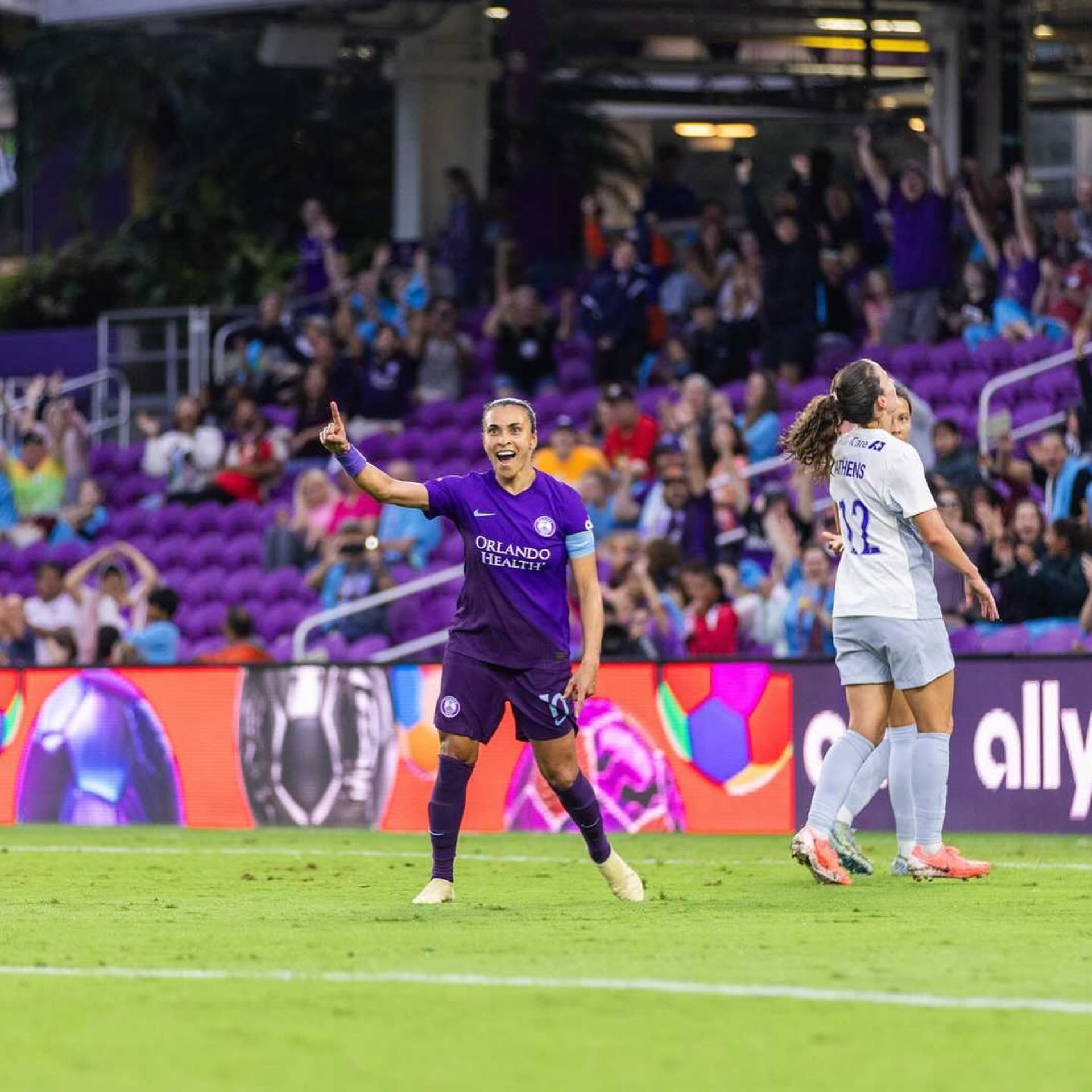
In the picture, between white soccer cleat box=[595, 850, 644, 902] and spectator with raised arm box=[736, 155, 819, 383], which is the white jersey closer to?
→ white soccer cleat box=[595, 850, 644, 902]

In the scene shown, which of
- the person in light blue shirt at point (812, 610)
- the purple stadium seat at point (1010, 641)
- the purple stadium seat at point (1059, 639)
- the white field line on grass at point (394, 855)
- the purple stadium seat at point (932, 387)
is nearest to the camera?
the white field line on grass at point (394, 855)

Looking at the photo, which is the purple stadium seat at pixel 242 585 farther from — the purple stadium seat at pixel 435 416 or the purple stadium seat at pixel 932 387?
the purple stadium seat at pixel 932 387

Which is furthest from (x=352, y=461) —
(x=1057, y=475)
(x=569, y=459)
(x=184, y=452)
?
(x=184, y=452)

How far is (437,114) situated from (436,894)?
1941cm

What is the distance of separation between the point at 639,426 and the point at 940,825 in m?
10.5

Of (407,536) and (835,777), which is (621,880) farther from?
(407,536)

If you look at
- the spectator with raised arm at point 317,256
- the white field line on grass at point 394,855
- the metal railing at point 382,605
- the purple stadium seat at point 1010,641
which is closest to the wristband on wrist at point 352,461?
the white field line on grass at point 394,855

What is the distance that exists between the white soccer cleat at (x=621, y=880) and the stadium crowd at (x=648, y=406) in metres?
6.04

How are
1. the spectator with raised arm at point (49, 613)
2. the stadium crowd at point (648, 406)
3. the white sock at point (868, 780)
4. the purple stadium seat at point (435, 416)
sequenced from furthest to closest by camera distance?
the purple stadium seat at point (435, 416), the spectator with raised arm at point (49, 613), the stadium crowd at point (648, 406), the white sock at point (868, 780)

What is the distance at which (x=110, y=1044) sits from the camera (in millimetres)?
6016

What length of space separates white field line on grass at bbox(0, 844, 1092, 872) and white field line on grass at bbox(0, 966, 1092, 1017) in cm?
493

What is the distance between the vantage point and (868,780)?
1071cm

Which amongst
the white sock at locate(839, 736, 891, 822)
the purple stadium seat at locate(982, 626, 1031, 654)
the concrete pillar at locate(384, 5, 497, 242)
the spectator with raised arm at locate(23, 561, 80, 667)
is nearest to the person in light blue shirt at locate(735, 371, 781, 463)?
the purple stadium seat at locate(982, 626, 1031, 654)

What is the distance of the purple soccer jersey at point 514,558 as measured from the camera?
31.3ft
